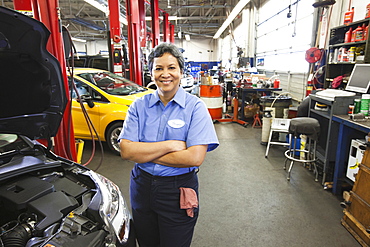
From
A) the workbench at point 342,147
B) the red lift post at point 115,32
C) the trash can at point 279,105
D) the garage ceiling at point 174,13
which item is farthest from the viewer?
the garage ceiling at point 174,13

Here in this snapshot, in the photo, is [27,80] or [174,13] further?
[174,13]

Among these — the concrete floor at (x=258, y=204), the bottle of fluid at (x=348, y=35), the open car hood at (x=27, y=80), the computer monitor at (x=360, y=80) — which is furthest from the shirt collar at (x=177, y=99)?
the bottle of fluid at (x=348, y=35)

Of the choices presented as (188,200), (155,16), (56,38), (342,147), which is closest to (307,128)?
(342,147)

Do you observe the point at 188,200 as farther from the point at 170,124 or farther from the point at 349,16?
the point at 349,16

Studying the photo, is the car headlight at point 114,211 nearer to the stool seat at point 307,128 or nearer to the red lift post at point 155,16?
the stool seat at point 307,128

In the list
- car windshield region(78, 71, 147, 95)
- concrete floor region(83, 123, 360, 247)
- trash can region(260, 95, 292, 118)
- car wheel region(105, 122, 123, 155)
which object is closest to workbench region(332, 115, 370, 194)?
concrete floor region(83, 123, 360, 247)

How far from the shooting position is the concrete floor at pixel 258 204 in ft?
7.41

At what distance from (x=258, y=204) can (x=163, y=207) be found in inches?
70.3

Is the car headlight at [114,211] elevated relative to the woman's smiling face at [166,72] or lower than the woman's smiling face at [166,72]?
lower

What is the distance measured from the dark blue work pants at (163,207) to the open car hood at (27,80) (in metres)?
0.92

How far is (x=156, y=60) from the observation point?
1432mm

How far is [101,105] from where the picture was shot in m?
4.18

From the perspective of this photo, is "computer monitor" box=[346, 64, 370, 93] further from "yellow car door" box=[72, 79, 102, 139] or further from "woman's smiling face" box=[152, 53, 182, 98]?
"yellow car door" box=[72, 79, 102, 139]

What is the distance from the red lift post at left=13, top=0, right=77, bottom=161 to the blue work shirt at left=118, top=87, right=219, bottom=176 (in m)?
1.64
